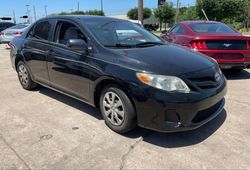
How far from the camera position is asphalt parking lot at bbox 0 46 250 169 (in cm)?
318

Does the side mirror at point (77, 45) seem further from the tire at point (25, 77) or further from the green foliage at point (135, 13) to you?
the green foliage at point (135, 13)

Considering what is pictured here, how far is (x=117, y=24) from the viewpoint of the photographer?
479 centimetres

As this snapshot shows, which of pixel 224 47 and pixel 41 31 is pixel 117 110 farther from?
pixel 224 47

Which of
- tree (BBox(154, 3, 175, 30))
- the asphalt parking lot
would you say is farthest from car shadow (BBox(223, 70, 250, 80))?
tree (BBox(154, 3, 175, 30))

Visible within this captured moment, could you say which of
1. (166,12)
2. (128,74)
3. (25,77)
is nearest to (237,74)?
(128,74)

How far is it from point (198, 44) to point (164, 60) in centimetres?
312

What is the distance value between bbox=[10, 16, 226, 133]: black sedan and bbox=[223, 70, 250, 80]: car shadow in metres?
3.09

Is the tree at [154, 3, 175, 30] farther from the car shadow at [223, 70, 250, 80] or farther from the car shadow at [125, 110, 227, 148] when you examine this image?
the car shadow at [125, 110, 227, 148]

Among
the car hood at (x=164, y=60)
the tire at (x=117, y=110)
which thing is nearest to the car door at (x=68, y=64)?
the tire at (x=117, y=110)

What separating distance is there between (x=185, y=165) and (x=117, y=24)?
2.67 m

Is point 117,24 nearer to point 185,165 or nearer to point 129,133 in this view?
point 129,133

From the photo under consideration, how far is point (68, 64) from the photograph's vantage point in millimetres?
4402

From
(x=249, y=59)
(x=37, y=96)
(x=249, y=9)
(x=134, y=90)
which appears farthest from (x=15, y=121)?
(x=249, y=9)

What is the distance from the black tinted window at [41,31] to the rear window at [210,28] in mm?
3683
